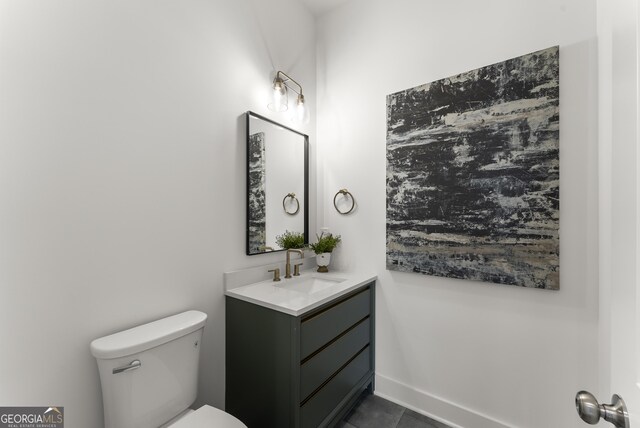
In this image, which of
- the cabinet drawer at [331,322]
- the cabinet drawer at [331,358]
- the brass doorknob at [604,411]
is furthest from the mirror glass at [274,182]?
the brass doorknob at [604,411]

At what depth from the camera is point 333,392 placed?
5.17ft

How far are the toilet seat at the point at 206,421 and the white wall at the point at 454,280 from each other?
1190 mm

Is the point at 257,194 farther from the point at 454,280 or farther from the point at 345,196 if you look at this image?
the point at 454,280

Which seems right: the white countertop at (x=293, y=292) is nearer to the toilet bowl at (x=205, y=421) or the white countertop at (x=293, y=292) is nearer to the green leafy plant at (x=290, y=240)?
the green leafy plant at (x=290, y=240)

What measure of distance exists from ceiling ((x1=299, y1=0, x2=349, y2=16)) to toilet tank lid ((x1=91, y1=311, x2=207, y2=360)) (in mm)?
2406

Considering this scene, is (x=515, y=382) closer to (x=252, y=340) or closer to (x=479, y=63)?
(x=252, y=340)

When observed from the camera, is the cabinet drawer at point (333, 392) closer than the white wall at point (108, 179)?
No

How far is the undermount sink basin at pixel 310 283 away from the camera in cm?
189

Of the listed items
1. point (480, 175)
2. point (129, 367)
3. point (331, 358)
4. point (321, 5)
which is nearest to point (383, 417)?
point (331, 358)

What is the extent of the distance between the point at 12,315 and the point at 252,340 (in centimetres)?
94

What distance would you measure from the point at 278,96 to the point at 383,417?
223cm

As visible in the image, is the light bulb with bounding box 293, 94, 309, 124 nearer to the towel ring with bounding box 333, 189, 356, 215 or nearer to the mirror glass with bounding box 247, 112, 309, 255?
the mirror glass with bounding box 247, 112, 309, 255

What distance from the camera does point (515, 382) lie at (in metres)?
1.50

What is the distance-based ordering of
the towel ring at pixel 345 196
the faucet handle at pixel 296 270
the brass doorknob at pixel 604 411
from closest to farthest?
1. the brass doorknob at pixel 604 411
2. the faucet handle at pixel 296 270
3. the towel ring at pixel 345 196
